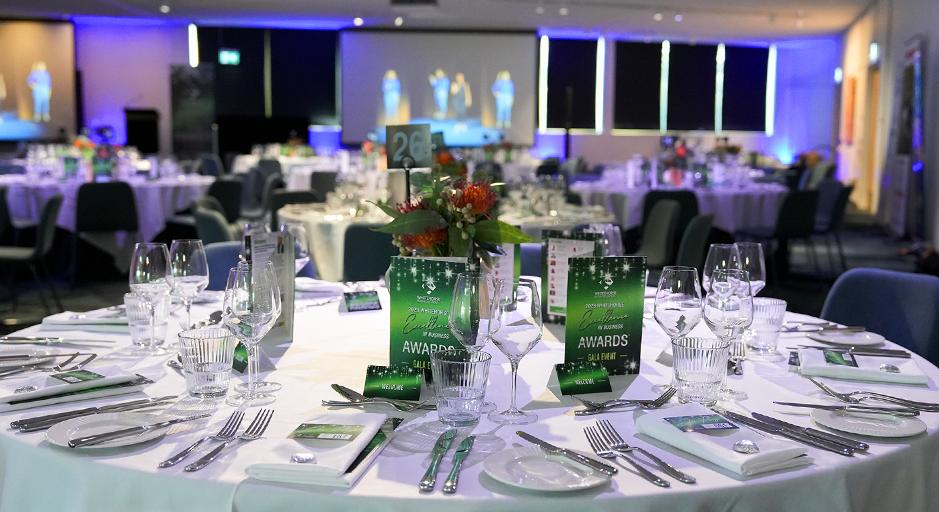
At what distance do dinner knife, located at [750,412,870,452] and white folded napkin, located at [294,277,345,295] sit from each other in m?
1.49

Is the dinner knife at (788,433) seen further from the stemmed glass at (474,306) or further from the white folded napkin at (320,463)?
the white folded napkin at (320,463)

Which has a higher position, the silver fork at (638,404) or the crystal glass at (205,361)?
the crystal glass at (205,361)

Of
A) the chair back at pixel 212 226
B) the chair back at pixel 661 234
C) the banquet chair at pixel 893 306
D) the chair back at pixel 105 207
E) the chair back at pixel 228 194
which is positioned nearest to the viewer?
the banquet chair at pixel 893 306

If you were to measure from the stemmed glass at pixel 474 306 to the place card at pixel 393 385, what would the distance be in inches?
6.2

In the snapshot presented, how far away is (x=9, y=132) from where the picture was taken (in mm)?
16250

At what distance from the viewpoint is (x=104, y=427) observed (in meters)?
1.45

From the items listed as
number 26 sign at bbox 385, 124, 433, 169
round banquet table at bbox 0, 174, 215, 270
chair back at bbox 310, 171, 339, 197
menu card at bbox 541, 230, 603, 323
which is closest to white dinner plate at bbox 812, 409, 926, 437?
menu card at bbox 541, 230, 603, 323

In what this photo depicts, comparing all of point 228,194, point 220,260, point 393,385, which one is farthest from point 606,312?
point 228,194

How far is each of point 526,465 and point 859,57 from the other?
1643 centimetres

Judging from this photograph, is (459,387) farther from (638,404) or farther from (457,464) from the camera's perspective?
(638,404)

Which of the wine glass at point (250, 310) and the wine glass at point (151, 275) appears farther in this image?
the wine glass at point (151, 275)

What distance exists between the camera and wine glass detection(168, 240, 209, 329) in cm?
215

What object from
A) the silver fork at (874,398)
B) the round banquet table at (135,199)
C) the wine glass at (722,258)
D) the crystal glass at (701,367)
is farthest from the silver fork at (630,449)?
the round banquet table at (135,199)

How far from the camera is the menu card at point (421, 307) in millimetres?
1788
